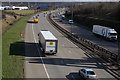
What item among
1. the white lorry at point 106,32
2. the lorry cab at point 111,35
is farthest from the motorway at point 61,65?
the white lorry at point 106,32

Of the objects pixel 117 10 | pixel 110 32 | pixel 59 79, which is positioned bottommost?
pixel 59 79

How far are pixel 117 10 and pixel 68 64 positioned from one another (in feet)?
170

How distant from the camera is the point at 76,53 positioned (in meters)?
35.4

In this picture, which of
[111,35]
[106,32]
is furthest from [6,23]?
[111,35]

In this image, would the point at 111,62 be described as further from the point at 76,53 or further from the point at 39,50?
the point at 39,50

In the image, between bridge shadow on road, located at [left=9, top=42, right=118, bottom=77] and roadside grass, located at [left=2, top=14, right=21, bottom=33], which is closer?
bridge shadow on road, located at [left=9, top=42, right=118, bottom=77]

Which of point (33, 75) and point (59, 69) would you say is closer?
point (33, 75)

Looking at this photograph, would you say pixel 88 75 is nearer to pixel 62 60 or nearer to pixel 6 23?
pixel 62 60

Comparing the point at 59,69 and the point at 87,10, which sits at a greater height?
the point at 87,10

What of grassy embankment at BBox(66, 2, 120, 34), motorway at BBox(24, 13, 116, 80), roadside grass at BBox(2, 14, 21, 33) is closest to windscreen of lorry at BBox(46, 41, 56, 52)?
motorway at BBox(24, 13, 116, 80)

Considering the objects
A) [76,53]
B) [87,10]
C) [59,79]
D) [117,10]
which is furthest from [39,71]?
[87,10]

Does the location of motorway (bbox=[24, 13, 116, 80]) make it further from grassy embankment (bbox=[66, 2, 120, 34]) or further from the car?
grassy embankment (bbox=[66, 2, 120, 34])

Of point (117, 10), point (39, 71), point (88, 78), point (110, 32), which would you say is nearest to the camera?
point (88, 78)

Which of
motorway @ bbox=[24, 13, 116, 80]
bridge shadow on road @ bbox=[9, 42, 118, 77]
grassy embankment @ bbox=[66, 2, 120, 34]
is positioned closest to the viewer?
motorway @ bbox=[24, 13, 116, 80]
